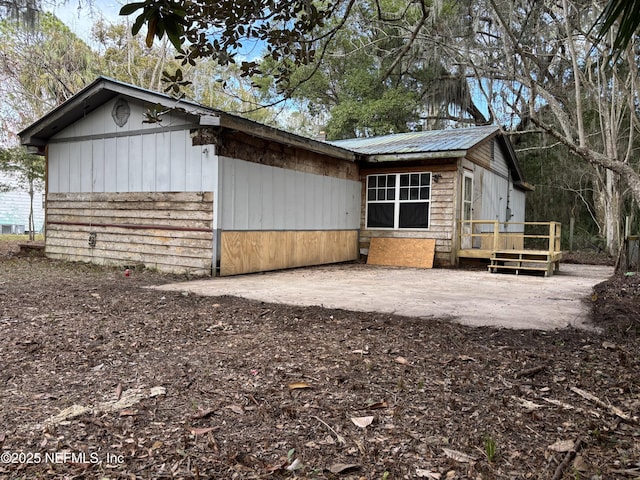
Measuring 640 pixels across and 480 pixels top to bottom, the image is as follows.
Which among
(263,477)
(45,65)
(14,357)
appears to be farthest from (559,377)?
(45,65)

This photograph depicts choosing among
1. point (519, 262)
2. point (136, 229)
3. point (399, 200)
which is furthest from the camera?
point (399, 200)

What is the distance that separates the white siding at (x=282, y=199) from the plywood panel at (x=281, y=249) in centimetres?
14

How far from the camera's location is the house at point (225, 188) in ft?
23.7

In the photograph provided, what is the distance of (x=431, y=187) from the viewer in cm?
1000

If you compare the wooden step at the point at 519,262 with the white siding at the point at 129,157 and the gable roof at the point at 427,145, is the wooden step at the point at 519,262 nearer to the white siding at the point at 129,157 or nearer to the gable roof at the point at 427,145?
the gable roof at the point at 427,145

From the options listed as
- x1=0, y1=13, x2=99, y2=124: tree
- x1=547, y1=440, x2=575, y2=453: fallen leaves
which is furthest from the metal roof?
x1=0, y1=13, x2=99, y2=124: tree

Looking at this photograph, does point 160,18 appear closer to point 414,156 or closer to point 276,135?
point 276,135

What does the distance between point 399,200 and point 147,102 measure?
5715 millimetres

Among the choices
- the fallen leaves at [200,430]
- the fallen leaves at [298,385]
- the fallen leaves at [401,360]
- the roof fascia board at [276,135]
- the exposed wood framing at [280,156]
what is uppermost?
the roof fascia board at [276,135]

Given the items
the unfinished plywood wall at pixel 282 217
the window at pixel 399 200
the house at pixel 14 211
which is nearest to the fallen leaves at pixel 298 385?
the unfinished plywood wall at pixel 282 217

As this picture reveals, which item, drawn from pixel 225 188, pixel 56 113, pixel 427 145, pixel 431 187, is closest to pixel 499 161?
pixel 427 145

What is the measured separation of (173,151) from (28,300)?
11.6 feet

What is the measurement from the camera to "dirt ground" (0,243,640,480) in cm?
174

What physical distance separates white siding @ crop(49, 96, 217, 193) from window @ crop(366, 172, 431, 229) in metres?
4.79
